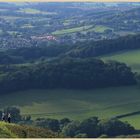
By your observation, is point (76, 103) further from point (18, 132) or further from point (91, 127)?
point (18, 132)

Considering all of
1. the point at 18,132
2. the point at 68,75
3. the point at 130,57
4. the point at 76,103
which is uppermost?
the point at 18,132

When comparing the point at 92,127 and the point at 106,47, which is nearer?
the point at 92,127

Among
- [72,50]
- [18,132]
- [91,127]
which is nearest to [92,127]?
[91,127]

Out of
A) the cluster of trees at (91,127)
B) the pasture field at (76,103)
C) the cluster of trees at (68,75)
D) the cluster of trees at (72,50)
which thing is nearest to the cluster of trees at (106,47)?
the cluster of trees at (72,50)

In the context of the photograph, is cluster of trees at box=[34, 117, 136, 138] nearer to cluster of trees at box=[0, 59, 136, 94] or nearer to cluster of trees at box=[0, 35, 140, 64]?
cluster of trees at box=[0, 59, 136, 94]

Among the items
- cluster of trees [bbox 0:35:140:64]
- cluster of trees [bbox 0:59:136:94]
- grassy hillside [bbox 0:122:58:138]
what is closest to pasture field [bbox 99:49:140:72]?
cluster of trees [bbox 0:59:136:94]
